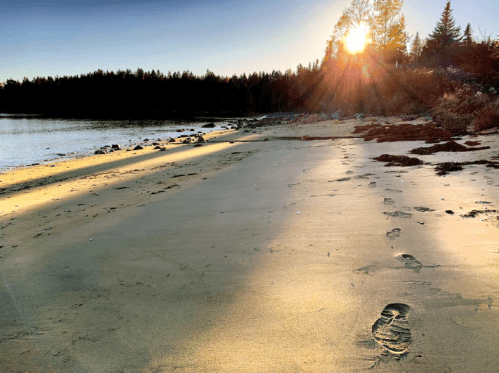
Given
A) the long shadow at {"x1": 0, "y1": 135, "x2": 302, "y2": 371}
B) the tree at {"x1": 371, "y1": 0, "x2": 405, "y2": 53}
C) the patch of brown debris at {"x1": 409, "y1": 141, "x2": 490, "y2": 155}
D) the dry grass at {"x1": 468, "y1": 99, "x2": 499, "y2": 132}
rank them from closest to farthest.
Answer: the long shadow at {"x1": 0, "y1": 135, "x2": 302, "y2": 371}, the patch of brown debris at {"x1": 409, "y1": 141, "x2": 490, "y2": 155}, the dry grass at {"x1": 468, "y1": 99, "x2": 499, "y2": 132}, the tree at {"x1": 371, "y1": 0, "x2": 405, "y2": 53}

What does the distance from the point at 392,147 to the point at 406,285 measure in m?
5.35

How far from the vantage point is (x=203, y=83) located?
2938 inches

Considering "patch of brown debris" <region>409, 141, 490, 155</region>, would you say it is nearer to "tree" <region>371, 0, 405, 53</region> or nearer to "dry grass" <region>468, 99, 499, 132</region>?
"dry grass" <region>468, 99, 499, 132</region>

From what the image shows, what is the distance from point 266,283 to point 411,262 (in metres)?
0.90

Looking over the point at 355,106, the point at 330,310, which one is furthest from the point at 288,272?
the point at 355,106

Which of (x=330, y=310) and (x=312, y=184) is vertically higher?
(x=312, y=184)

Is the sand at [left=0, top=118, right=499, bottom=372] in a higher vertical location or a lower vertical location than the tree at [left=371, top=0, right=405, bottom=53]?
lower

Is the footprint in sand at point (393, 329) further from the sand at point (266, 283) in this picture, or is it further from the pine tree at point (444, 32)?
the pine tree at point (444, 32)

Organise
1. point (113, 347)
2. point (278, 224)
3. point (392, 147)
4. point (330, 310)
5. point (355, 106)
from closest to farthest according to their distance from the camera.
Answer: point (113, 347), point (330, 310), point (278, 224), point (392, 147), point (355, 106)

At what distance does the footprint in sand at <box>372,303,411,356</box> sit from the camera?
1192mm

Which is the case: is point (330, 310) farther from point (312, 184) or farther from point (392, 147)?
point (392, 147)

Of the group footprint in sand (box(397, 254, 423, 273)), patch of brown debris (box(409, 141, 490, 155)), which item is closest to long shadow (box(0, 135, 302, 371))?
footprint in sand (box(397, 254, 423, 273))

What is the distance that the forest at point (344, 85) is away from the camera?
15.0 metres

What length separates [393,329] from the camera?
1275 millimetres
